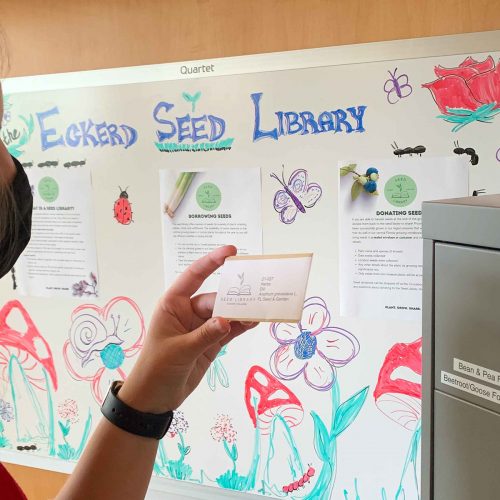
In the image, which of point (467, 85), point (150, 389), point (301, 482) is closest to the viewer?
point (150, 389)

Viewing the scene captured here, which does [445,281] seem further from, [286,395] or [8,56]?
[8,56]

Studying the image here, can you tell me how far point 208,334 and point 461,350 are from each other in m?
0.30

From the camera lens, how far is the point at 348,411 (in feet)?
4.01

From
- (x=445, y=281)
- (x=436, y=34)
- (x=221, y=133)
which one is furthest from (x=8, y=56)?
(x=445, y=281)

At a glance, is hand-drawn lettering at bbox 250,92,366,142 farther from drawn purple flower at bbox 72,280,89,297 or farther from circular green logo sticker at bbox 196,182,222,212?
drawn purple flower at bbox 72,280,89,297

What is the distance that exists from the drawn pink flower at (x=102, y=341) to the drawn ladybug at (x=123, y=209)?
0.19m

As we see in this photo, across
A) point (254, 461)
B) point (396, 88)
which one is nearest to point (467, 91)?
point (396, 88)

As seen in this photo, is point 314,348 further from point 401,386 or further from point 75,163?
point 75,163

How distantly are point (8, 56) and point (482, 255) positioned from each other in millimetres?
1280

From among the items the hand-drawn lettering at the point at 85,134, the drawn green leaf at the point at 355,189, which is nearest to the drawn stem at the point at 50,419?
the hand-drawn lettering at the point at 85,134

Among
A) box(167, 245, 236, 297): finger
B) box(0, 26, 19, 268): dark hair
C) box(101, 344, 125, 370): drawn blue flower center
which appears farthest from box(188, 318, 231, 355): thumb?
box(101, 344, 125, 370): drawn blue flower center

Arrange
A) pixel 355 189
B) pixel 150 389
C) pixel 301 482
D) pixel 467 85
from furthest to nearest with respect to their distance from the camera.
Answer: pixel 301 482, pixel 355 189, pixel 467 85, pixel 150 389

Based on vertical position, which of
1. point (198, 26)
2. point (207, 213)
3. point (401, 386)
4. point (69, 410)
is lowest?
point (69, 410)

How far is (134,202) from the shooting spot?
1365 millimetres
